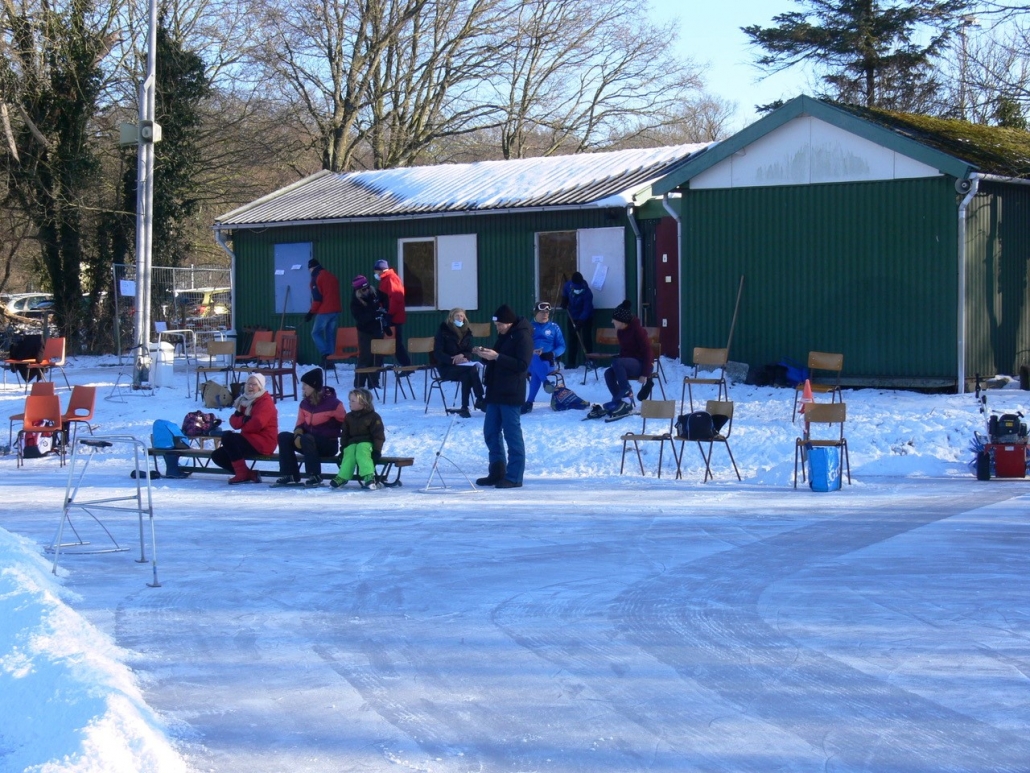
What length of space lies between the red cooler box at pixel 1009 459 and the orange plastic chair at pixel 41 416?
1055 cm

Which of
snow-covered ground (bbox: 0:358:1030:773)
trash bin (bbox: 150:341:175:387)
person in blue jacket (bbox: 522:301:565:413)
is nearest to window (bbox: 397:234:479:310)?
trash bin (bbox: 150:341:175:387)

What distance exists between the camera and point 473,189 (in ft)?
71.8

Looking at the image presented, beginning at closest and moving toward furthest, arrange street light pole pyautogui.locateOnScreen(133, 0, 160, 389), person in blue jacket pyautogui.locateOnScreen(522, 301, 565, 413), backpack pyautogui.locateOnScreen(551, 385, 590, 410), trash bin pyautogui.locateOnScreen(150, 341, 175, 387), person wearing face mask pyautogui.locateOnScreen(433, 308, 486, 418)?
person wearing face mask pyautogui.locateOnScreen(433, 308, 486, 418) → backpack pyautogui.locateOnScreen(551, 385, 590, 410) → person in blue jacket pyautogui.locateOnScreen(522, 301, 565, 413) → street light pole pyautogui.locateOnScreen(133, 0, 160, 389) → trash bin pyautogui.locateOnScreen(150, 341, 175, 387)

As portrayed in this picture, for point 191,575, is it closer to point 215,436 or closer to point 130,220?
point 215,436

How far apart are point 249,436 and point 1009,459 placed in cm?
775

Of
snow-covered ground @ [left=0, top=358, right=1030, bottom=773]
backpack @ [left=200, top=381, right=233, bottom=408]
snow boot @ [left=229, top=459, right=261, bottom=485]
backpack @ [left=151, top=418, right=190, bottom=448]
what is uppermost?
backpack @ [left=200, top=381, right=233, bottom=408]

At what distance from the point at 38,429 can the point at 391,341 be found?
16.7 ft

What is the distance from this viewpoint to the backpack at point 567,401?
1598 centimetres

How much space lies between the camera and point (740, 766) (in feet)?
15.5

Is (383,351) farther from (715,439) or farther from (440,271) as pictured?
(715,439)

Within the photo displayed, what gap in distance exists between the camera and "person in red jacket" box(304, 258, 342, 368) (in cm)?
1992

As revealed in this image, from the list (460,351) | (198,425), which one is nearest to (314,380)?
(198,425)

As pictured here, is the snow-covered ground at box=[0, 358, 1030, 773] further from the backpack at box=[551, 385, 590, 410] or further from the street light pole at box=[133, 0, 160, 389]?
the street light pole at box=[133, 0, 160, 389]

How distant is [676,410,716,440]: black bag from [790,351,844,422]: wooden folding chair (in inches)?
90.8
